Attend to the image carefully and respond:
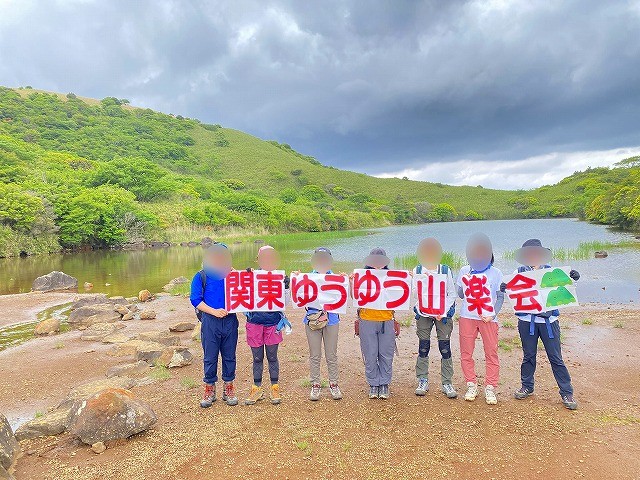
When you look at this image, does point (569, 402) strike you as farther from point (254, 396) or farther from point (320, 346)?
point (254, 396)

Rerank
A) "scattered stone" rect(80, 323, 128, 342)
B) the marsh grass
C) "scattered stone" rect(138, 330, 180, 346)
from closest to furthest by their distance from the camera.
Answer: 1. "scattered stone" rect(138, 330, 180, 346)
2. "scattered stone" rect(80, 323, 128, 342)
3. the marsh grass

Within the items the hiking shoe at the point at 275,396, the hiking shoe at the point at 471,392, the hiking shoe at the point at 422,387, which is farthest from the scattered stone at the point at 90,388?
the hiking shoe at the point at 471,392

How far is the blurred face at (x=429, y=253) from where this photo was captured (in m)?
6.29

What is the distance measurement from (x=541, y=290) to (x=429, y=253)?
5.54 ft

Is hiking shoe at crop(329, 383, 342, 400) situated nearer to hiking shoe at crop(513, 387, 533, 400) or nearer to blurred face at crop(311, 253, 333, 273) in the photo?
blurred face at crop(311, 253, 333, 273)

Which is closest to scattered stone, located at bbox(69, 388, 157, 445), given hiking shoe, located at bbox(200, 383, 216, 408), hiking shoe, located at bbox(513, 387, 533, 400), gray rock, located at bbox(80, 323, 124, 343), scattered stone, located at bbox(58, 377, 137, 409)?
scattered stone, located at bbox(58, 377, 137, 409)

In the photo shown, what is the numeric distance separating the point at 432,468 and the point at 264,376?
12.9ft

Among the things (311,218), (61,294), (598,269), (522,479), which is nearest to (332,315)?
(522,479)

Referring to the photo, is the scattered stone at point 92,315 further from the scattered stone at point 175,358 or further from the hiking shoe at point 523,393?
the hiking shoe at point 523,393

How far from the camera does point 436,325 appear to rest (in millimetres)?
6336

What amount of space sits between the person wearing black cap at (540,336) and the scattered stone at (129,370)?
7.01m

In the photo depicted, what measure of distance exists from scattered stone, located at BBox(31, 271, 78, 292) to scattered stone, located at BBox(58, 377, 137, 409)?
16.3 m

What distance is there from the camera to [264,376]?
757 centimetres

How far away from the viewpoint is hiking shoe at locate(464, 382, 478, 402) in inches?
237
